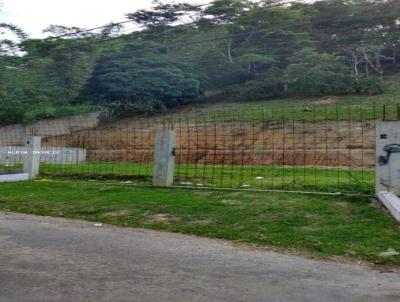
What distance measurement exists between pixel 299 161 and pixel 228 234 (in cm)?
1522

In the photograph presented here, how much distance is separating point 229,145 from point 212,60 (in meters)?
17.3

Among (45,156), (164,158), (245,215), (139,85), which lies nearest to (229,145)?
(45,156)

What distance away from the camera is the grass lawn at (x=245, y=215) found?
269 inches

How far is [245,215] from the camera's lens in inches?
337

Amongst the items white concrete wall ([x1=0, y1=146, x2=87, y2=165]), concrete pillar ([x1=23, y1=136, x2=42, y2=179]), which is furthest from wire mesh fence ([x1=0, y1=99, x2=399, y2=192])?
concrete pillar ([x1=23, y1=136, x2=42, y2=179])

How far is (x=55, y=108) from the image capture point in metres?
37.1

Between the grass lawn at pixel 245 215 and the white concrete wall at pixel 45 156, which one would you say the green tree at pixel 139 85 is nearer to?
the white concrete wall at pixel 45 156

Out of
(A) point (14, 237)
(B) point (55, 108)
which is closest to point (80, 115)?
(B) point (55, 108)

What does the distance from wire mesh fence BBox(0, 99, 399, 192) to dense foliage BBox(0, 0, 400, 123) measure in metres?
2.70

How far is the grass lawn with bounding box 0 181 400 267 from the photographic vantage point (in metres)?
6.82

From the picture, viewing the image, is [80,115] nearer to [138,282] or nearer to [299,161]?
[299,161]

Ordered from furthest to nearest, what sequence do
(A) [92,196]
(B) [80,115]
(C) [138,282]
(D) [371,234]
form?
(B) [80,115] → (A) [92,196] → (D) [371,234] → (C) [138,282]

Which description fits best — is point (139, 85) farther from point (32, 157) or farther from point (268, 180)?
point (268, 180)

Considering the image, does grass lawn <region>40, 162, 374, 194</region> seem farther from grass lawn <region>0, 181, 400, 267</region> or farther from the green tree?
the green tree
